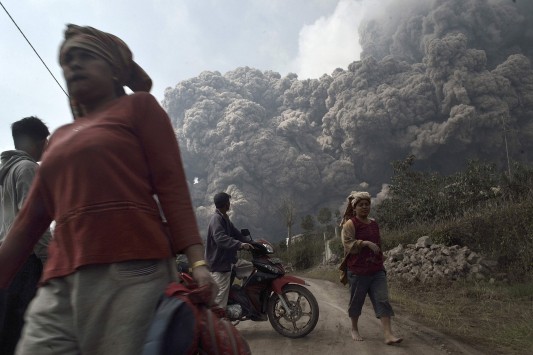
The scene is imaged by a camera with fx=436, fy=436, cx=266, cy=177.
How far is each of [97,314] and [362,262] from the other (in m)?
3.78

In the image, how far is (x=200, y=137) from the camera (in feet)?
280

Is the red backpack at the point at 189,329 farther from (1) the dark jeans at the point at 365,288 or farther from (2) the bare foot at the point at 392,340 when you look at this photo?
(1) the dark jeans at the point at 365,288

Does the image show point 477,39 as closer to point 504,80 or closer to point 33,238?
point 504,80

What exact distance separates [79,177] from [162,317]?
19.1 inches

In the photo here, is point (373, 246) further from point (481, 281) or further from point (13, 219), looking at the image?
point (481, 281)

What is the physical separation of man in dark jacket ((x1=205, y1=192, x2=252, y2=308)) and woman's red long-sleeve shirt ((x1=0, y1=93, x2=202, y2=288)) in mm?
3497

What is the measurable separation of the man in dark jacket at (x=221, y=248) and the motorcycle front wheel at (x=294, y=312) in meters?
0.56

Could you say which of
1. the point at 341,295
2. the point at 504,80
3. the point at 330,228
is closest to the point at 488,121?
the point at 504,80

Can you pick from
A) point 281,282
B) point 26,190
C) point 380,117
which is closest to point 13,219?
point 26,190

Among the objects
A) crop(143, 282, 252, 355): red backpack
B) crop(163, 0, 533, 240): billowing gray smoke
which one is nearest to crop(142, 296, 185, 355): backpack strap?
crop(143, 282, 252, 355): red backpack

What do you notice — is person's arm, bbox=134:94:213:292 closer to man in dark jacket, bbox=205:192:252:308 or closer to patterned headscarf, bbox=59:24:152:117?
patterned headscarf, bbox=59:24:152:117

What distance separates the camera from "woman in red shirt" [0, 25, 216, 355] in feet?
3.95

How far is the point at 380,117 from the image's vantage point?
206 feet

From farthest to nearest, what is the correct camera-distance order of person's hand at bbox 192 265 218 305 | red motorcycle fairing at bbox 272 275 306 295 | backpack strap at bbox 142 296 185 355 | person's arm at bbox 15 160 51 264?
red motorcycle fairing at bbox 272 275 306 295, person's arm at bbox 15 160 51 264, person's hand at bbox 192 265 218 305, backpack strap at bbox 142 296 185 355
